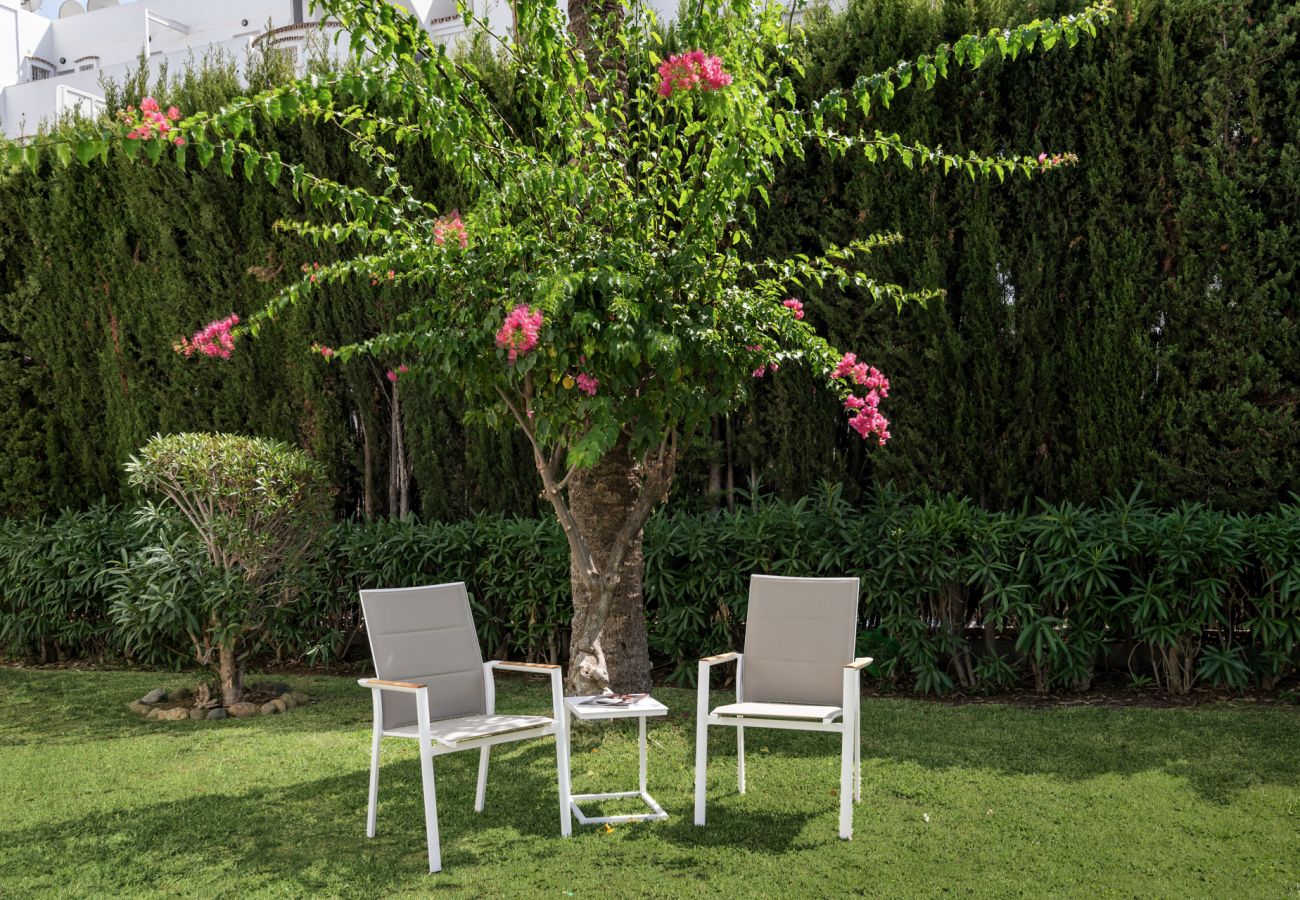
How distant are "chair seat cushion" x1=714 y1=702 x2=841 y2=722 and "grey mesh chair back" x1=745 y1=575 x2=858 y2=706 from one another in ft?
0.52

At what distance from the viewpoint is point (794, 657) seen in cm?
470

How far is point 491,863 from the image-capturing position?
385 cm

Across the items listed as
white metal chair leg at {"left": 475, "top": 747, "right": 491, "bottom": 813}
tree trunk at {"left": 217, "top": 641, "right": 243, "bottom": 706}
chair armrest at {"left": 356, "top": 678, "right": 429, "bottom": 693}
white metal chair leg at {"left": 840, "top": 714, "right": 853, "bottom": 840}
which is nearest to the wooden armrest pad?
chair armrest at {"left": 356, "top": 678, "right": 429, "bottom": 693}

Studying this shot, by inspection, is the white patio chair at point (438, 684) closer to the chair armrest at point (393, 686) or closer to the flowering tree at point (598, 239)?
the chair armrest at point (393, 686)

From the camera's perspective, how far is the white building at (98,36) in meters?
24.2

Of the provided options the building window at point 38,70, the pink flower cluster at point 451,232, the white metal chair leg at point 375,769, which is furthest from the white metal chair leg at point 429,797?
the building window at point 38,70

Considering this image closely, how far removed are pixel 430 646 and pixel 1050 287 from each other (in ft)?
14.5

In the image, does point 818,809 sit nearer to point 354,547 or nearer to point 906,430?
point 906,430

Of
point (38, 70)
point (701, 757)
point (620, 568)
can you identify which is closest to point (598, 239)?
point (620, 568)

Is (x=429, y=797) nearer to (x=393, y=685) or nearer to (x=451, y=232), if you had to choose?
(x=393, y=685)

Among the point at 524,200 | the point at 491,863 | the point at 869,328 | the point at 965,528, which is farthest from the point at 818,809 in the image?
the point at 869,328

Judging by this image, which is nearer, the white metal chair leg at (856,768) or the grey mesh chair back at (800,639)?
the white metal chair leg at (856,768)

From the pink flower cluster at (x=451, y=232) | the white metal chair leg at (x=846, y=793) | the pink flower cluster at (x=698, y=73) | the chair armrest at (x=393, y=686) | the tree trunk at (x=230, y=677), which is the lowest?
the tree trunk at (x=230, y=677)

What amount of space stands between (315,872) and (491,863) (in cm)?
59
